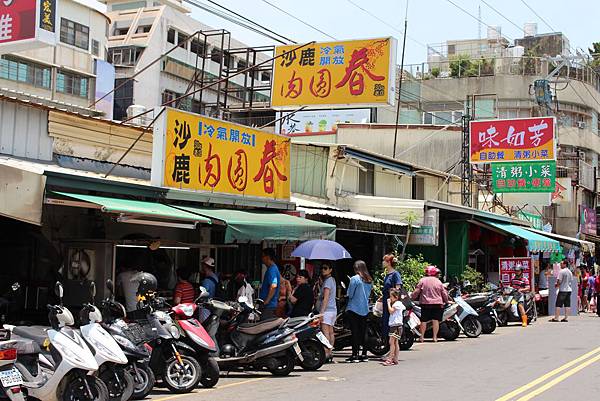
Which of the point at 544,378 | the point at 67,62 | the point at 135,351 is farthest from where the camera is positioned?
the point at 67,62

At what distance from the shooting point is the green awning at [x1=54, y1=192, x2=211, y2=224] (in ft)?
35.9

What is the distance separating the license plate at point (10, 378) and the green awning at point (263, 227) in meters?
5.29

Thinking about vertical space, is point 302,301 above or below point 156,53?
below

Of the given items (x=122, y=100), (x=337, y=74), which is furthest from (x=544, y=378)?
(x=122, y=100)

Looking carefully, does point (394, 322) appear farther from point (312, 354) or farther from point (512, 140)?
point (512, 140)

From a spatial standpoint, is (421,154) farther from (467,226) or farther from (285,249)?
(285,249)

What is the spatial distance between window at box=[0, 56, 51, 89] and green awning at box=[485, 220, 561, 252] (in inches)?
1042

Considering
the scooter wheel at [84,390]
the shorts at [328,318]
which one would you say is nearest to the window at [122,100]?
the shorts at [328,318]

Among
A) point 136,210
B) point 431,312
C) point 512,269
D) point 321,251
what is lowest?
point 431,312

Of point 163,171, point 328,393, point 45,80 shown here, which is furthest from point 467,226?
point 45,80

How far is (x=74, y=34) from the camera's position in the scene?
145 feet

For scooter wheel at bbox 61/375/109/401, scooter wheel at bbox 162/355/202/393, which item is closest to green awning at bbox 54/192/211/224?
scooter wheel at bbox 162/355/202/393

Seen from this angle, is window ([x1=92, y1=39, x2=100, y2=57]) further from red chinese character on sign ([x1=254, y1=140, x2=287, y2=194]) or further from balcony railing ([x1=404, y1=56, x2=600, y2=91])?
red chinese character on sign ([x1=254, y1=140, x2=287, y2=194])

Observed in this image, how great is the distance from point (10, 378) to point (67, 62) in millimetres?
38427
